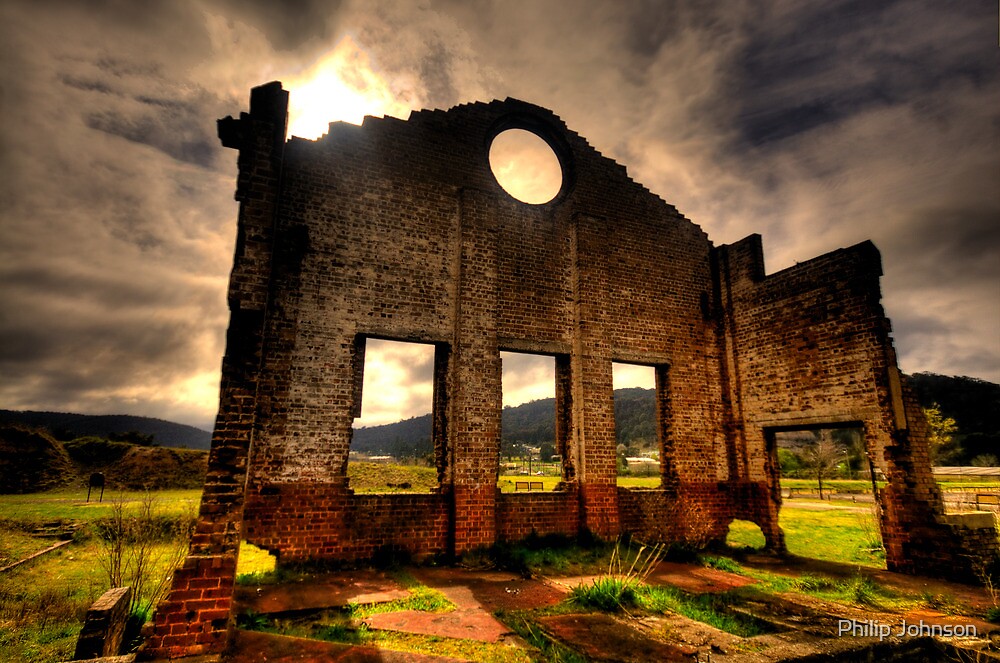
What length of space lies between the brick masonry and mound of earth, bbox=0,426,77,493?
20.5 metres

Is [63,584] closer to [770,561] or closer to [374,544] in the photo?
[374,544]

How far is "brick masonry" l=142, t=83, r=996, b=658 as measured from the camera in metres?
6.83

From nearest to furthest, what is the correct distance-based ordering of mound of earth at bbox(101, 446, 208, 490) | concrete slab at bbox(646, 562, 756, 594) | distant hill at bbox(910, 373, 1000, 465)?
concrete slab at bbox(646, 562, 756, 594)
mound of earth at bbox(101, 446, 208, 490)
distant hill at bbox(910, 373, 1000, 465)

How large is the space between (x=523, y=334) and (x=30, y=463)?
23460 mm

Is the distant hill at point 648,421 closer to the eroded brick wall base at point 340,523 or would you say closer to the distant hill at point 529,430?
the distant hill at point 529,430

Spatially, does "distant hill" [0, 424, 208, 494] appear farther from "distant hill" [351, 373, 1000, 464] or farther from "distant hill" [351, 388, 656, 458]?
"distant hill" [351, 388, 656, 458]

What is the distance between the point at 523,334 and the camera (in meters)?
8.73

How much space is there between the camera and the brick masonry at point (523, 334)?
22.4 ft

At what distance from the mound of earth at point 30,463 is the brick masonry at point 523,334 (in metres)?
20.5

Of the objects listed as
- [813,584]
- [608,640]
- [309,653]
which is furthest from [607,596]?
[813,584]

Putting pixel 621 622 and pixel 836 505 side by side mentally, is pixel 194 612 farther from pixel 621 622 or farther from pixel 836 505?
pixel 836 505

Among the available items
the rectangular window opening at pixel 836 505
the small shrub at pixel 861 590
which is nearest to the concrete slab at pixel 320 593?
the small shrub at pixel 861 590

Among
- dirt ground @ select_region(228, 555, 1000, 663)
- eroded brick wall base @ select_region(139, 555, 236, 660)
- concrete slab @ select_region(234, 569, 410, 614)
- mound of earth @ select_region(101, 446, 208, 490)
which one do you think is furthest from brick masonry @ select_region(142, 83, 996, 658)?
mound of earth @ select_region(101, 446, 208, 490)

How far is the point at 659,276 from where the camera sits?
10289 mm
